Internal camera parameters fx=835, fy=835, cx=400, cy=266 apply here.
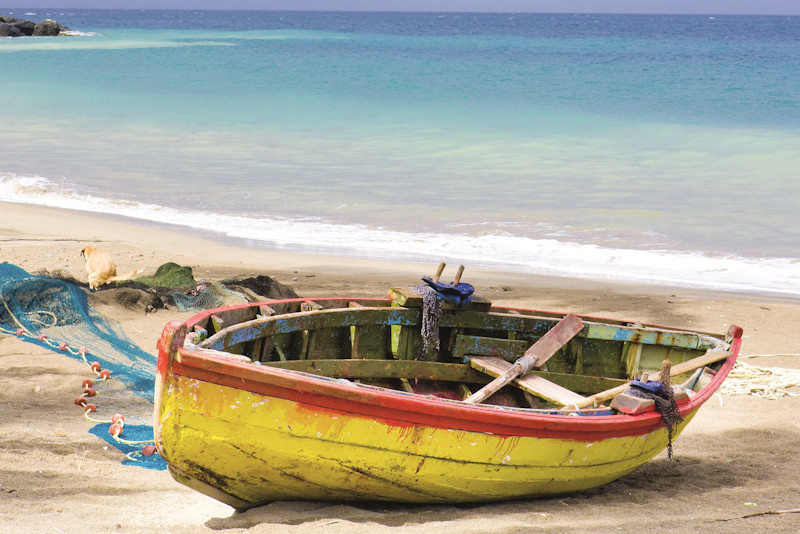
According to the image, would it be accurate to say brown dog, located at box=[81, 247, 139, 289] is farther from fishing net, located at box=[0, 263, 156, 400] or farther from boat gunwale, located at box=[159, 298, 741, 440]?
boat gunwale, located at box=[159, 298, 741, 440]

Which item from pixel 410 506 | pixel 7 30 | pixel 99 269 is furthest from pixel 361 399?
pixel 7 30

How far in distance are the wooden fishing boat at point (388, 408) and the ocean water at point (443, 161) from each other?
5.57 metres

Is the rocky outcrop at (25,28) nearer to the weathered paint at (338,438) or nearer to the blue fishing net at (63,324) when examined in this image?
the blue fishing net at (63,324)

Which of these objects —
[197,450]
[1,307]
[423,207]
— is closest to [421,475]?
[197,450]

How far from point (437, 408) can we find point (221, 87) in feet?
115

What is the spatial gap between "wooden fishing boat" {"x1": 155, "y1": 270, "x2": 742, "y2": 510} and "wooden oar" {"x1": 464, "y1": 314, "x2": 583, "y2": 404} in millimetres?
10

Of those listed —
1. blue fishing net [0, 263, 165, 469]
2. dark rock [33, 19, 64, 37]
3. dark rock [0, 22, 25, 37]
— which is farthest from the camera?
dark rock [33, 19, 64, 37]

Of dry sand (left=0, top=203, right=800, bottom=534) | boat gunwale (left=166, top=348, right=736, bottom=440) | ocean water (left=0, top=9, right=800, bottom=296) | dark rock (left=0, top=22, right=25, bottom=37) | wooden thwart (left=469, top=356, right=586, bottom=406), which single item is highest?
dark rock (left=0, top=22, right=25, bottom=37)

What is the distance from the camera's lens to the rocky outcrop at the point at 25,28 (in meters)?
70.9

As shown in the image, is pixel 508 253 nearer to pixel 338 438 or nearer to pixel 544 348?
pixel 544 348

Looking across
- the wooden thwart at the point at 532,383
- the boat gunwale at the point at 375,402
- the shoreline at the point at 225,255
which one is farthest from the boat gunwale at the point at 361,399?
the shoreline at the point at 225,255

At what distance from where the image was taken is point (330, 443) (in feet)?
13.9

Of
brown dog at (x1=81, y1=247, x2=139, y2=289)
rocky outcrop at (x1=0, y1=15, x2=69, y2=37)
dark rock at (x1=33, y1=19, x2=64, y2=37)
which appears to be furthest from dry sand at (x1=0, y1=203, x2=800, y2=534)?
dark rock at (x1=33, y1=19, x2=64, y2=37)

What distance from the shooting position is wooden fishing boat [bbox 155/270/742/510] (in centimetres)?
416
